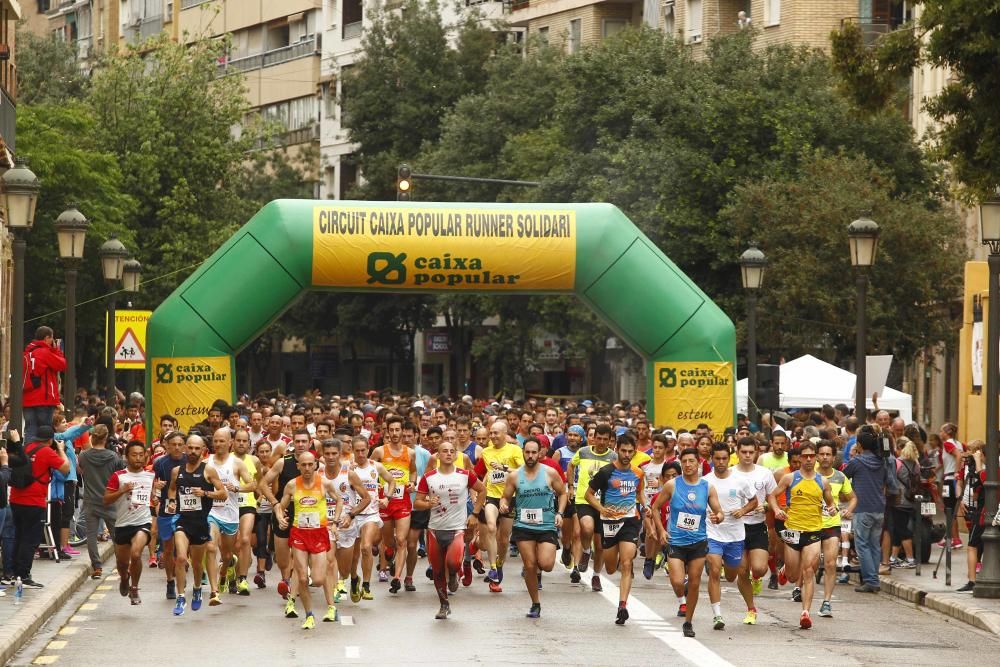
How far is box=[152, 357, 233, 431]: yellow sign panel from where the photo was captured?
26.7 meters

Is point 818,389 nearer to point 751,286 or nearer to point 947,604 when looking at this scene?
point 751,286

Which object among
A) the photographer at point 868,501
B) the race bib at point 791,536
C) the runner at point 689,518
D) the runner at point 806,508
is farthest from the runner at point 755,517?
the photographer at point 868,501

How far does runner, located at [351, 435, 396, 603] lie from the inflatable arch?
24.6ft

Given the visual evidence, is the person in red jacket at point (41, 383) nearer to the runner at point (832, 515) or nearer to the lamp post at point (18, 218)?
the lamp post at point (18, 218)

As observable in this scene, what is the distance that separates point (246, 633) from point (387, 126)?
162 feet

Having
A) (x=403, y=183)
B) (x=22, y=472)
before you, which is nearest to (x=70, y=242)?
(x=403, y=183)

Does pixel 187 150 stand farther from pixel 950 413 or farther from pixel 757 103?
pixel 950 413

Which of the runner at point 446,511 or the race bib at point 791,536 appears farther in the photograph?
the runner at point 446,511

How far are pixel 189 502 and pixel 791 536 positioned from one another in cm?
548

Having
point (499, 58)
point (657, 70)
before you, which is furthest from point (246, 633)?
point (499, 58)

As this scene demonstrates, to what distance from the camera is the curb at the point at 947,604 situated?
709 inches

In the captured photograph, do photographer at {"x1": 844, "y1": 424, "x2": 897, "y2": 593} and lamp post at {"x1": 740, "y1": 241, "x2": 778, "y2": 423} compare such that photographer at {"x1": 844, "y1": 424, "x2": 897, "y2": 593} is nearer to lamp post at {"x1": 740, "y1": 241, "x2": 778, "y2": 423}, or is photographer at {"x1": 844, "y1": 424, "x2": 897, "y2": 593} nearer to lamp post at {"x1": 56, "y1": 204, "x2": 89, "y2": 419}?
lamp post at {"x1": 740, "y1": 241, "x2": 778, "y2": 423}

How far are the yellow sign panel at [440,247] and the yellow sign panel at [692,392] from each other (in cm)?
185

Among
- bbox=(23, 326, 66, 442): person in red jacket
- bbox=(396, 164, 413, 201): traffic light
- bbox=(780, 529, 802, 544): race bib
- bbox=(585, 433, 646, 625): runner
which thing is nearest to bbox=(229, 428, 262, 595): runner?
bbox=(585, 433, 646, 625): runner
